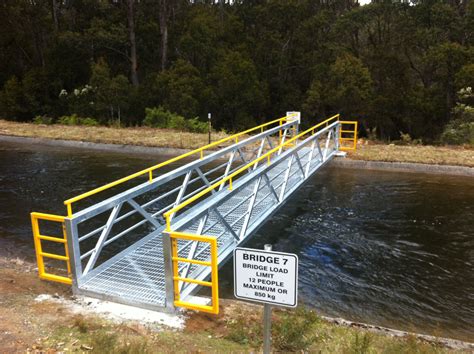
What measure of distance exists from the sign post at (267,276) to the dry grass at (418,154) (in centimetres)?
1303

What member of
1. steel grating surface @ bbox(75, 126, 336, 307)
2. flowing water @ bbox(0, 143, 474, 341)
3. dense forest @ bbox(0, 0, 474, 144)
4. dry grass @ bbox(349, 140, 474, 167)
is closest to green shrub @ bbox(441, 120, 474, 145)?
dry grass @ bbox(349, 140, 474, 167)

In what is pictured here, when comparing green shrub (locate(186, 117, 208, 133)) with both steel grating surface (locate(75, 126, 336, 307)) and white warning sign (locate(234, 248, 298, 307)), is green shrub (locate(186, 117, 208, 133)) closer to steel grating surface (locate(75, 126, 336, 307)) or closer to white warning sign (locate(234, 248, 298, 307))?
steel grating surface (locate(75, 126, 336, 307))

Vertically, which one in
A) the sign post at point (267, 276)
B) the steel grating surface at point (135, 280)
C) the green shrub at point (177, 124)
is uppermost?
the sign post at point (267, 276)

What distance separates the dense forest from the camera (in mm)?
29062

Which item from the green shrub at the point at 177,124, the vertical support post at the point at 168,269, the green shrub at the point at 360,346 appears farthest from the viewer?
the green shrub at the point at 177,124

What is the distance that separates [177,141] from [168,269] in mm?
13797

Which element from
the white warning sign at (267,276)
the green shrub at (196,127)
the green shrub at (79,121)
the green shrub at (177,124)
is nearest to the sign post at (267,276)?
the white warning sign at (267,276)

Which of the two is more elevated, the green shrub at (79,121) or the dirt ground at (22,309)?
the green shrub at (79,121)

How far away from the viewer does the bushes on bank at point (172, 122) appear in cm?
2319

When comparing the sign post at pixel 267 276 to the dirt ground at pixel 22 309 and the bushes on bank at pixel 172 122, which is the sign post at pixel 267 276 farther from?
the bushes on bank at pixel 172 122

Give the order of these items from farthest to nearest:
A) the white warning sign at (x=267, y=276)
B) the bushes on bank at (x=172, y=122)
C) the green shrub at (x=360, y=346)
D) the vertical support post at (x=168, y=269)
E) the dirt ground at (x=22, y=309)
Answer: the bushes on bank at (x=172, y=122), the vertical support post at (x=168, y=269), the dirt ground at (x=22, y=309), the green shrub at (x=360, y=346), the white warning sign at (x=267, y=276)

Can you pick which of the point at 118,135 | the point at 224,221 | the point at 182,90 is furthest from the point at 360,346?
the point at 182,90

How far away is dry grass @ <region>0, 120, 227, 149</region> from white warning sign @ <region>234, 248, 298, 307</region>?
564 inches

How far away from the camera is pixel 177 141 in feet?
61.9
